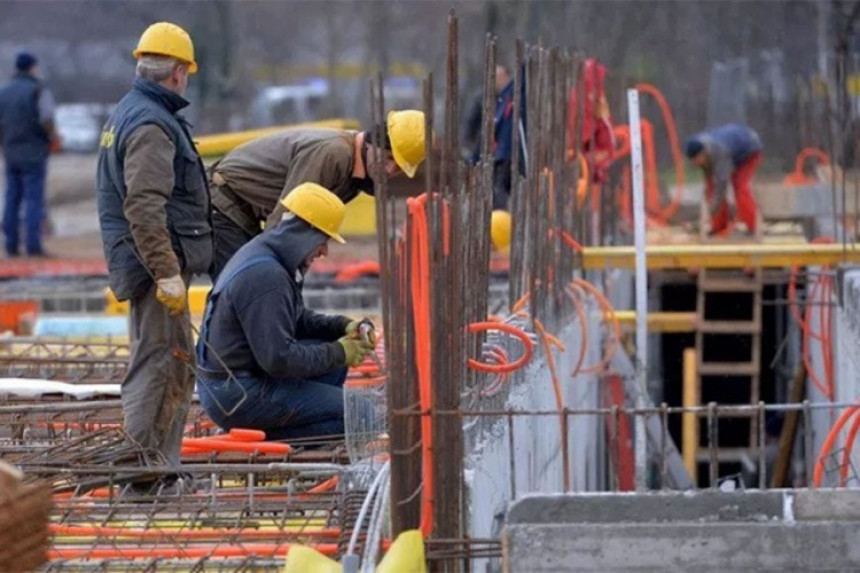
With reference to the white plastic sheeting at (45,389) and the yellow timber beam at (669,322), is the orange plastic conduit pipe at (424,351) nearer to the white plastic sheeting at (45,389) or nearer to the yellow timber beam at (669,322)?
the white plastic sheeting at (45,389)

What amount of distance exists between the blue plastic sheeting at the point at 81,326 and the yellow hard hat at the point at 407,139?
4.94 m

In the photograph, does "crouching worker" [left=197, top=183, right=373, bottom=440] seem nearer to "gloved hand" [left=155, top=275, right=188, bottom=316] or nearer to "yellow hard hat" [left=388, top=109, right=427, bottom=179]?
"gloved hand" [left=155, top=275, right=188, bottom=316]

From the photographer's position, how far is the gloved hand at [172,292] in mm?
7879

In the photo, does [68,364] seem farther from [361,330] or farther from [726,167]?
[726,167]

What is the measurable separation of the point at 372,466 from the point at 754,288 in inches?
458

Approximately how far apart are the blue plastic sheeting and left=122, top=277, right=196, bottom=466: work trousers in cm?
575

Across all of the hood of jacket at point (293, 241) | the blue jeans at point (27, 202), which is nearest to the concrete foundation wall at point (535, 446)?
the hood of jacket at point (293, 241)

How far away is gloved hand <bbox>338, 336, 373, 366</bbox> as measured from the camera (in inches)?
341

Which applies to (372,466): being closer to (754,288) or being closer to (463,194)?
(463,194)

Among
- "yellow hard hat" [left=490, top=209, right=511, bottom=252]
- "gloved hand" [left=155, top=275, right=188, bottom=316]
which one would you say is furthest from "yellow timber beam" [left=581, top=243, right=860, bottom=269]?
"gloved hand" [left=155, top=275, right=188, bottom=316]

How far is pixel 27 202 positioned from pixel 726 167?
26.1ft

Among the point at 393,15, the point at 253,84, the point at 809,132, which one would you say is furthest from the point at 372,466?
the point at 253,84

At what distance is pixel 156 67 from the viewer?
8.19 metres

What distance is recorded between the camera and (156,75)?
8.20m
